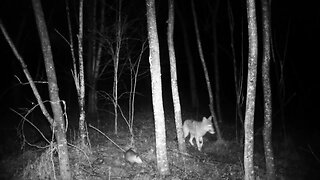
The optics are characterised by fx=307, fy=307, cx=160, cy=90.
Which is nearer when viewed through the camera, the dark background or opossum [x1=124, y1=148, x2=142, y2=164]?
opossum [x1=124, y1=148, x2=142, y2=164]

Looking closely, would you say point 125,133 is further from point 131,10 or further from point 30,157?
point 131,10

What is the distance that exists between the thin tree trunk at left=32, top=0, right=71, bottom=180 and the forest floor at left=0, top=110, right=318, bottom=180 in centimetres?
43

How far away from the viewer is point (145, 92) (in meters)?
27.1

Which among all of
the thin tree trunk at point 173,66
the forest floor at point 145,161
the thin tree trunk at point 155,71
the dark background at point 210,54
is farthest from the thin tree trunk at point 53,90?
the dark background at point 210,54

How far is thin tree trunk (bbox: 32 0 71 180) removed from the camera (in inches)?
373

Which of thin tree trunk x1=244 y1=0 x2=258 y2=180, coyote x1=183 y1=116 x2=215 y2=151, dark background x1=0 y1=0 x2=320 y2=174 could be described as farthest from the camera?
dark background x1=0 y1=0 x2=320 y2=174

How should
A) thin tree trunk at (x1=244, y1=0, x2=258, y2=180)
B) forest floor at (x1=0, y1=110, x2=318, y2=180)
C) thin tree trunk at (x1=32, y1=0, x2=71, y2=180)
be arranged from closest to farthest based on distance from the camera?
thin tree trunk at (x1=32, y1=0, x2=71, y2=180) < thin tree trunk at (x1=244, y1=0, x2=258, y2=180) < forest floor at (x1=0, y1=110, x2=318, y2=180)

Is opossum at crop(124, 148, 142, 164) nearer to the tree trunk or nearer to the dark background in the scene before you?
the tree trunk

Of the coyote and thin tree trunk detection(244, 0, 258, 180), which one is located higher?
thin tree trunk detection(244, 0, 258, 180)

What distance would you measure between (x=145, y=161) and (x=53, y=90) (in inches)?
191

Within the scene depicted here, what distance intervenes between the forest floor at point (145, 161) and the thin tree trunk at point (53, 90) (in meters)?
0.43

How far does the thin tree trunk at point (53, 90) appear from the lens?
947 cm

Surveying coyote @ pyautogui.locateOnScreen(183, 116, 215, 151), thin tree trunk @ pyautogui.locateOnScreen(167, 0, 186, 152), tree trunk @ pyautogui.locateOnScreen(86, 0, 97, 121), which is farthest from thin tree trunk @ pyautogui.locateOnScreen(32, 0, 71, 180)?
tree trunk @ pyautogui.locateOnScreen(86, 0, 97, 121)

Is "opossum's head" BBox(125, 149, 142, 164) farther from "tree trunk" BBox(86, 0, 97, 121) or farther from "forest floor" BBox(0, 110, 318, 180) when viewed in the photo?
"tree trunk" BBox(86, 0, 97, 121)
